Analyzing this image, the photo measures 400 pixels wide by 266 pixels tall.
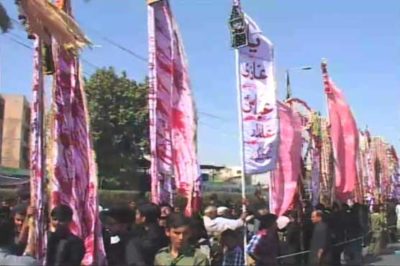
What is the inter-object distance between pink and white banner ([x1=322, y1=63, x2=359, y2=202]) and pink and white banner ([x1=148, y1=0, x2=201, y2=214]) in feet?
19.4

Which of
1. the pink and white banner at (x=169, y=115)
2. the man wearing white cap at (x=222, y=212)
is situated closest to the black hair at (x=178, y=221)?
the pink and white banner at (x=169, y=115)

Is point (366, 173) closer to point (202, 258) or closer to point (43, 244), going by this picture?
point (43, 244)

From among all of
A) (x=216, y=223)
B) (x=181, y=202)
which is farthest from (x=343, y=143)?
(x=216, y=223)

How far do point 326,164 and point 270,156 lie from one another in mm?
9754

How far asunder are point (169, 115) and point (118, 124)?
25589 mm

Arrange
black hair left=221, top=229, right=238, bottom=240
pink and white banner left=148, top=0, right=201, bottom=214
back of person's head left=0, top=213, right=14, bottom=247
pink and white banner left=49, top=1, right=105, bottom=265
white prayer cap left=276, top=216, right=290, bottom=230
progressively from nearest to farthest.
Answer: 1. back of person's head left=0, top=213, right=14, bottom=247
2. pink and white banner left=49, top=1, right=105, bottom=265
3. black hair left=221, top=229, right=238, bottom=240
4. pink and white banner left=148, top=0, right=201, bottom=214
5. white prayer cap left=276, top=216, right=290, bottom=230

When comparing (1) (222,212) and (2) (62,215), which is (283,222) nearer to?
(1) (222,212)

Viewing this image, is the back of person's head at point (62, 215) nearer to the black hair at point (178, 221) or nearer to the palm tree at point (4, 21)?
the black hair at point (178, 221)

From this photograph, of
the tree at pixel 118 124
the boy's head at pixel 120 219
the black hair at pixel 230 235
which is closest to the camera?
the boy's head at pixel 120 219

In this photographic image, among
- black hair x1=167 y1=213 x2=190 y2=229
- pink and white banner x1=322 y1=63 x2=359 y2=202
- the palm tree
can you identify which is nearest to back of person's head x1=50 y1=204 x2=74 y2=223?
black hair x1=167 y1=213 x2=190 y2=229

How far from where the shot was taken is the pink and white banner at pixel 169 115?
10570 mm

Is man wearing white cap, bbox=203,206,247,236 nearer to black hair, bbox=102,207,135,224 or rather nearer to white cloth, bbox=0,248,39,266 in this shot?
black hair, bbox=102,207,135,224

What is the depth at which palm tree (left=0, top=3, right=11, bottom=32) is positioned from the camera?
7.41 metres

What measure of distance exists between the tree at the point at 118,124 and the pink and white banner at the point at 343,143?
2051cm
